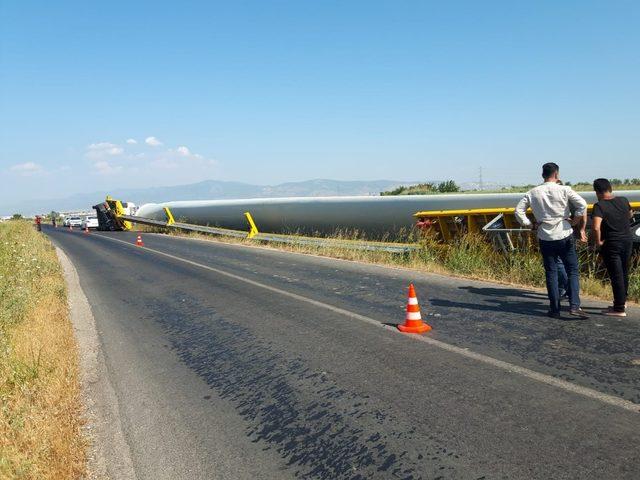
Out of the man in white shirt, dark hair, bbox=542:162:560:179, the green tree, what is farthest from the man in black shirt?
the green tree

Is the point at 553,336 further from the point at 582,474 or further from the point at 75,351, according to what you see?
the point at 75,351

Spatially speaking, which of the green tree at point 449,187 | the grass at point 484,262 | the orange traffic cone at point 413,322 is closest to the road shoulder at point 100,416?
the orange traffic cone at point 413,322

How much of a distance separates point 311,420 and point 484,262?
25.2 ft

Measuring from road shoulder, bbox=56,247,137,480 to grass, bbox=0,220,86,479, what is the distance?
0.28ft

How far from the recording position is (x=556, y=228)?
243 inches

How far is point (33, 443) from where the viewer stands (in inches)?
140

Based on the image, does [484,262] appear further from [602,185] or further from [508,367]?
[508,367]

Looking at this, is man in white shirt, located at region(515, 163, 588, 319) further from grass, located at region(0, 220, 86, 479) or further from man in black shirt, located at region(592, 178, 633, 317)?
grass, located at region(0, 220, 86, 479)

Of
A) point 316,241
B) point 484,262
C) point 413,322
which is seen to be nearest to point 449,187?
point 316,241

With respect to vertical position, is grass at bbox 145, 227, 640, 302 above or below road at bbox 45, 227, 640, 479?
above

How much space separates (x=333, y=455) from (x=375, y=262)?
1033cm

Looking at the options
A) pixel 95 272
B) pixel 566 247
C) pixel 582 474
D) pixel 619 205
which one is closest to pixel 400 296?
pixel 566 247

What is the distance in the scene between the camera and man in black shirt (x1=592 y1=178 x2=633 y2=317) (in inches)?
240

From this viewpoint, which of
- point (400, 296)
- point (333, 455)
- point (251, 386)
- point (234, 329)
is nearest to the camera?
point (333, 455)
